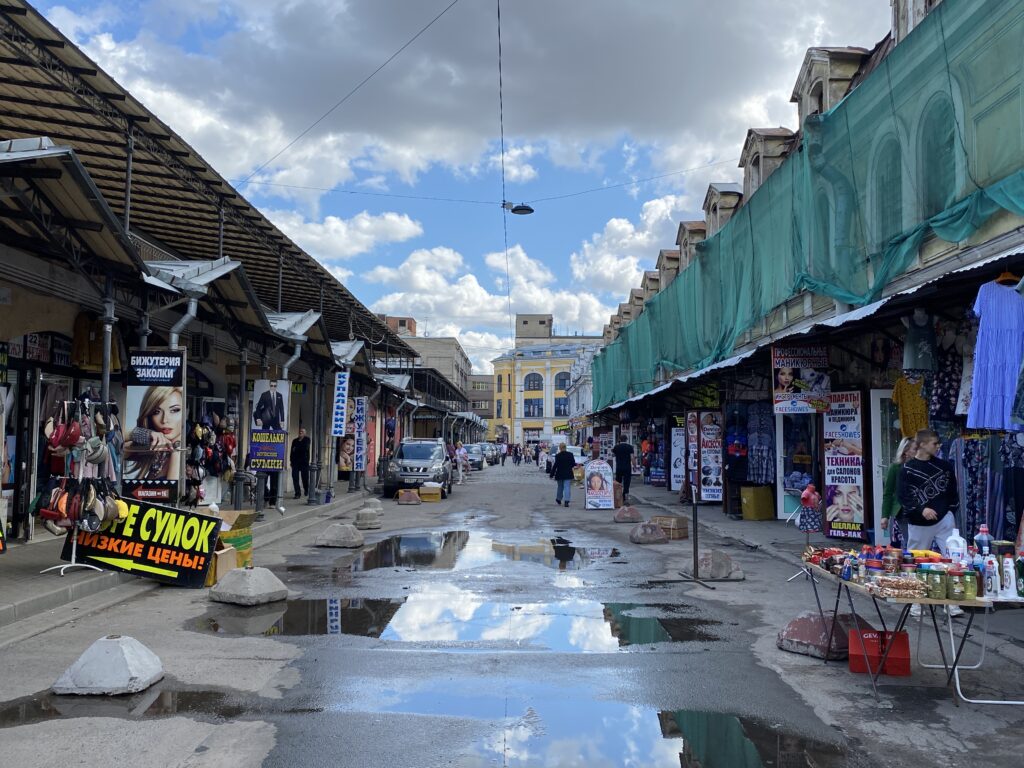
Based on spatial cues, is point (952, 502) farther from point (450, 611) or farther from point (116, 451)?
point (116, 451)

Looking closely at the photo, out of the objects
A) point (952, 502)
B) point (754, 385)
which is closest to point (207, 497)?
point (754, 385)

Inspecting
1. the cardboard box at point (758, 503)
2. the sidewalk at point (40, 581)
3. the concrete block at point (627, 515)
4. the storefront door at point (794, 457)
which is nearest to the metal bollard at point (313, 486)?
the concrete block at point (627, 515)

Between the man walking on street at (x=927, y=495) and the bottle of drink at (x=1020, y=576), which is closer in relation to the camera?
the bottle of drink at (x=1020, y=576)

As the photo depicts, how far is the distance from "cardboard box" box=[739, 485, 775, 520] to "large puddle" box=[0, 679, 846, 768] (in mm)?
13157

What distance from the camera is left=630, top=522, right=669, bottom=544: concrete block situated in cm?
1525

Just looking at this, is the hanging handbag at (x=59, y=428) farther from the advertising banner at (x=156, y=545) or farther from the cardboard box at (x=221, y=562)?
the cardboard box at (x=221, y=562)

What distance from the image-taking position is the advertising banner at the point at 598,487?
22984 mm

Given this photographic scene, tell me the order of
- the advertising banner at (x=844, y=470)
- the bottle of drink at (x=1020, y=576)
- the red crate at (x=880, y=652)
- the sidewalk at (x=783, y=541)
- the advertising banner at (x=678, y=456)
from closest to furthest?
the bottle of drink at (x=1020, y=576) → the red crate at (x=880, y=652) → the sidewalk at (x=783, y=541) → the advertising banner at (x=844, y=470) → the advertising banner at (x=678, y=456)

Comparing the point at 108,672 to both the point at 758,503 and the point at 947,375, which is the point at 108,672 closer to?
the point at 947,375

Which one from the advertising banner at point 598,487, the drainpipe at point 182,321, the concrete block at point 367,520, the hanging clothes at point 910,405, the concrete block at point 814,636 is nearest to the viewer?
the concrete block at point 814,636

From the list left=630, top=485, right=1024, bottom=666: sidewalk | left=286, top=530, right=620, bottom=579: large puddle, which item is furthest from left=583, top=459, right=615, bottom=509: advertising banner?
left=286, top=530, right=620, bottom=579: large puddle

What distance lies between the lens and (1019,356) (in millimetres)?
7863

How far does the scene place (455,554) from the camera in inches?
543

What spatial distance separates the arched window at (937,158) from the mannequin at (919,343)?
7.07 ft
